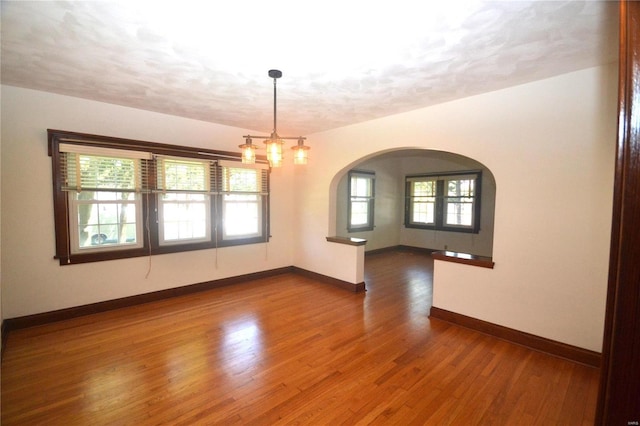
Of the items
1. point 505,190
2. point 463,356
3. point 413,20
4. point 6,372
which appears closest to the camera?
point 413,20

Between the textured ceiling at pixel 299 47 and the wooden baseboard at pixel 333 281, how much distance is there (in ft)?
9.39

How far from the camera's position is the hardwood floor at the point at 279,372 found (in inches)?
80.7

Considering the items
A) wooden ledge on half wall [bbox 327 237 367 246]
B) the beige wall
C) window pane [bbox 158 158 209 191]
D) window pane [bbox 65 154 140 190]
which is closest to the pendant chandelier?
the beige wall

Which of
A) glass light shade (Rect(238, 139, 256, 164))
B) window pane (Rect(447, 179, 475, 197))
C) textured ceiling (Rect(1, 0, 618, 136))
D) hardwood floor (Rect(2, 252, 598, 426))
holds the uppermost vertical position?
textured ceiling (Rect(1, 0, 618, 136))

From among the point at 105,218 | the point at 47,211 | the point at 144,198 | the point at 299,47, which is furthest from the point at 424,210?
the point at 47,211

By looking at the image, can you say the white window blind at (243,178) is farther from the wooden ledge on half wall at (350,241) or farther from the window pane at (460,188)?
the window pane at (460,188)

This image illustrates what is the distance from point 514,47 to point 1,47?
4.15 m

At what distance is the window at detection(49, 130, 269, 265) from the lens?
3477 mm

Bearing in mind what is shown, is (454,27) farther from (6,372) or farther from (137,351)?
(6,372)

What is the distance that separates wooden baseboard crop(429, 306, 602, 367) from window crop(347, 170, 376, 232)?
3687mm

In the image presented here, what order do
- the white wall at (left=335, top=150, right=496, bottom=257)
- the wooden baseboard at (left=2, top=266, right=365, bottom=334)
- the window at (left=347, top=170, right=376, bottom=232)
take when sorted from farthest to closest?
the window at (left=347, top=170, right=376, bottom=232), the white wall at (left=335, top=150, right=496, bottom=257), the wooden baseboard at (left=2, top=266, right=365, bottom=334)

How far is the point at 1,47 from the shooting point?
2.29 m

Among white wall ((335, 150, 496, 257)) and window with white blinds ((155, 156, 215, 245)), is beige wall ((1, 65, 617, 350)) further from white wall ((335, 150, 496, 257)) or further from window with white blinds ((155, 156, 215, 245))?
white wall ((335, 150, 496, 257))

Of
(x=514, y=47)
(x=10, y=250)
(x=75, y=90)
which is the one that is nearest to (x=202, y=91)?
(x=75, y=90)
